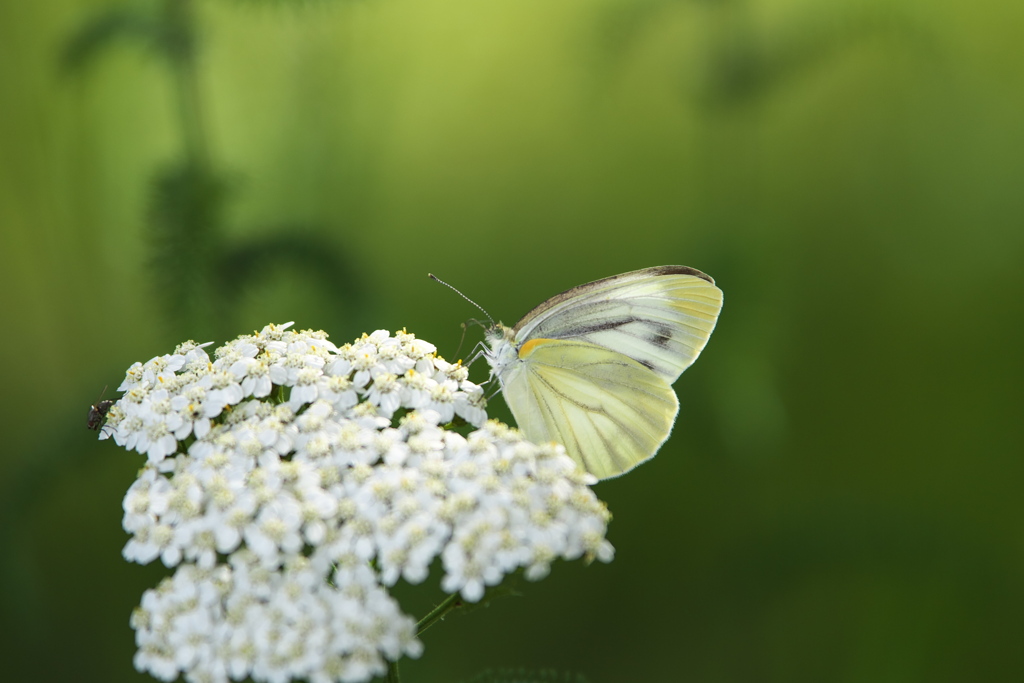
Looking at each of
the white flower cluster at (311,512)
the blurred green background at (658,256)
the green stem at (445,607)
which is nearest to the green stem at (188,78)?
the blurred green background at (658,256)

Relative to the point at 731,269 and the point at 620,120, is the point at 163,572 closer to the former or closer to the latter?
the point at 731,269

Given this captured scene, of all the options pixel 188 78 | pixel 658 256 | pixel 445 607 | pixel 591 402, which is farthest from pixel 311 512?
pixel 658 256

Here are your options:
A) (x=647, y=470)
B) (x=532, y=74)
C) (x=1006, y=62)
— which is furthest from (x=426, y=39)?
(x=1006, y=62)

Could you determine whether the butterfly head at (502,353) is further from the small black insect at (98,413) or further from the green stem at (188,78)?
the green stem at (188,78)

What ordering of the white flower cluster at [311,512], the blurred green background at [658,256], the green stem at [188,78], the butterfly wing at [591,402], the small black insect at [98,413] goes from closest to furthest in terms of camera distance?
the white flower cluster at [311,512] → the small black insect at [98,413] → the butterfly wing at [591,402] → the green stem at [188,78] → the blurred green background at [658,256]

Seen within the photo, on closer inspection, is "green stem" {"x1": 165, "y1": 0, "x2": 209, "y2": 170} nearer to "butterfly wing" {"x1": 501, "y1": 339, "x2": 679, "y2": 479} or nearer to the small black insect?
the small black insect

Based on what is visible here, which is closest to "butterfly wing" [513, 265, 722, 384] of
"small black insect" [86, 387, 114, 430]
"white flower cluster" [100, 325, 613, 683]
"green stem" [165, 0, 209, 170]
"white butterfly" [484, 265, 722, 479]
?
"white butterfly" [484, 265, 722, 479]
